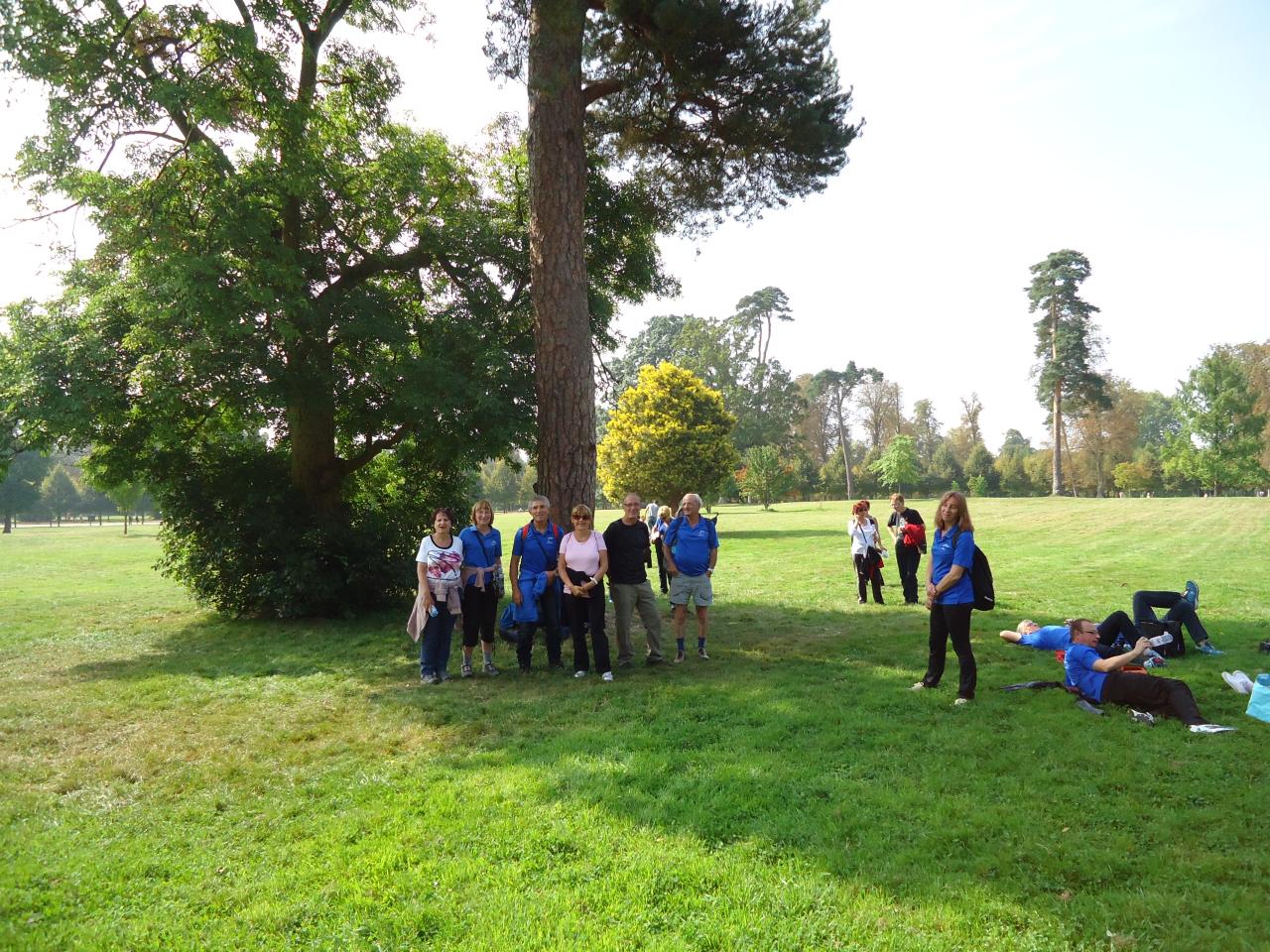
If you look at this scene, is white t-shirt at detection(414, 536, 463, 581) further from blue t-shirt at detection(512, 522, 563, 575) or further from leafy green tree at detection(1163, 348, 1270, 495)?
leafy green tree at detection(1163, 348, 1270, 495)

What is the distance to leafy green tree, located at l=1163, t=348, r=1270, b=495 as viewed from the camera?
48.8 m

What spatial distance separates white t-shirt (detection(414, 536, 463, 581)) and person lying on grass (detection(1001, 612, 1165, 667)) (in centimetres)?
632

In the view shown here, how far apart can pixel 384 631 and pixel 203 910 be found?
8045mm

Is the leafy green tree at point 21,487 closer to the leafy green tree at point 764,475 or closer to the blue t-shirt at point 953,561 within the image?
the leafy green tree at point 764,475

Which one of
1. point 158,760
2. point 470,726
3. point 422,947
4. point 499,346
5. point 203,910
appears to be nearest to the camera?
point 422,947

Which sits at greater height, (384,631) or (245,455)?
(245,455)

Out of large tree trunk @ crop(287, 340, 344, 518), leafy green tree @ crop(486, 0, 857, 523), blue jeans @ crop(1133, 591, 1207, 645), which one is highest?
leafy green tree @ crop(486, 0, 857, 523)

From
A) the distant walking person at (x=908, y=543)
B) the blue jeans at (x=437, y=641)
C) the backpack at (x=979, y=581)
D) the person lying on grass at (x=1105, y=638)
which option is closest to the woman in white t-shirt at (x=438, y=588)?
the blue jeans at (x=437, y=641)

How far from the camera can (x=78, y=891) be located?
11.8 ft

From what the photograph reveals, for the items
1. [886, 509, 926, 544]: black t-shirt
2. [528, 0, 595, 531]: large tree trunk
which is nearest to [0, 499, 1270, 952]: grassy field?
[528, 0, 595, 531]: large tree trunk

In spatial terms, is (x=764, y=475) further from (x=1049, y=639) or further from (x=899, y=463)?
(x=1049, y=639)

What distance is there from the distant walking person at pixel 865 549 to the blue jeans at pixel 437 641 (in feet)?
23.4

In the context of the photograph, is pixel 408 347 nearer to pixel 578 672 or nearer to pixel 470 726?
pixel 578 672

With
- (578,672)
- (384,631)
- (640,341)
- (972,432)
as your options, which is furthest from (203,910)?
(972,432)
